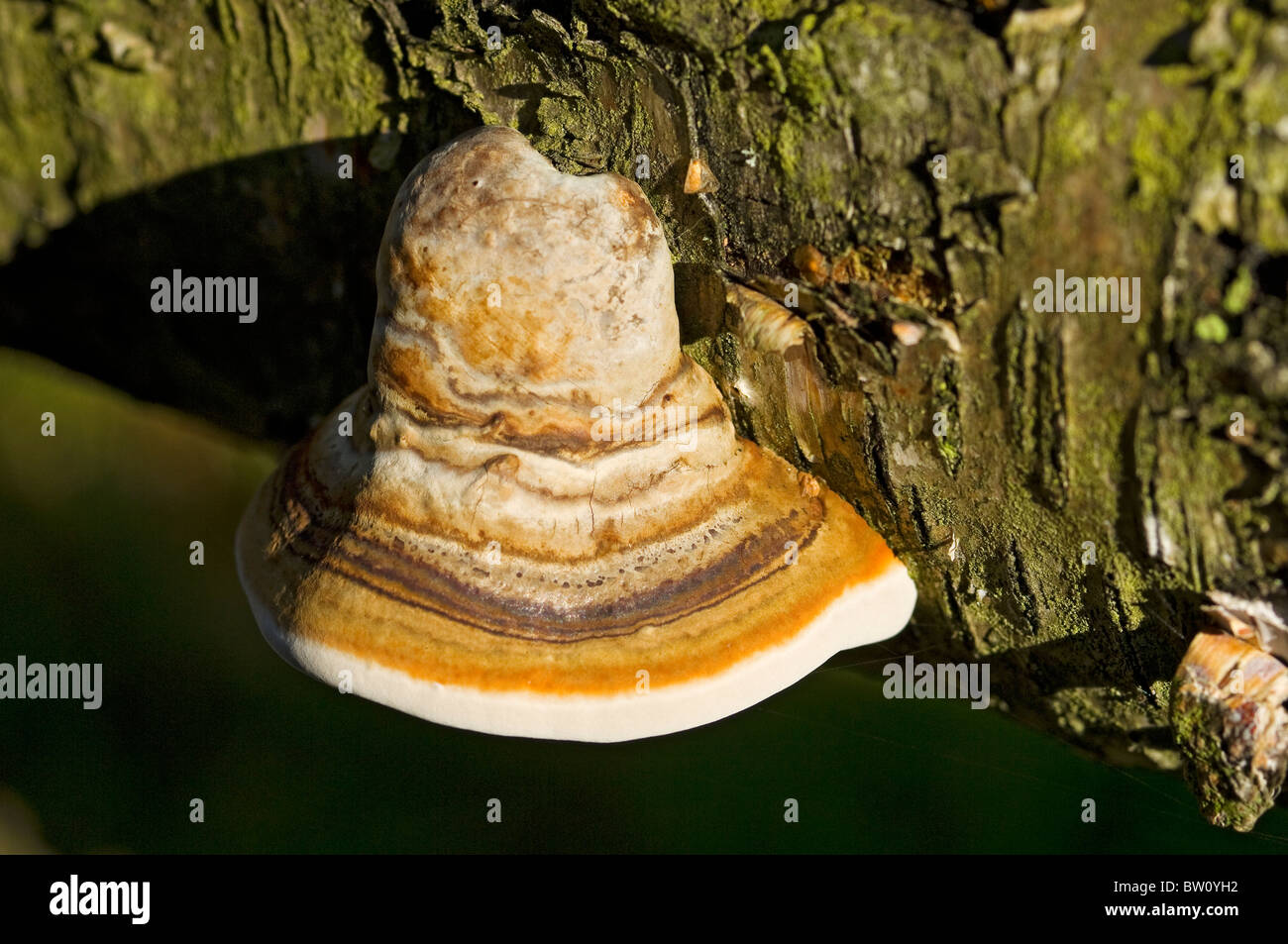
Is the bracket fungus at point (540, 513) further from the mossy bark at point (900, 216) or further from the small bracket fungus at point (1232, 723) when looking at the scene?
the small bracket fungus at point (1232, 723)

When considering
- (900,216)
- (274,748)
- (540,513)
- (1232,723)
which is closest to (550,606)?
(540,513)

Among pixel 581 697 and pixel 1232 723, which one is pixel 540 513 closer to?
pixel 581 697

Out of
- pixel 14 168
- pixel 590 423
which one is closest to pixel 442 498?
pixel 590 423

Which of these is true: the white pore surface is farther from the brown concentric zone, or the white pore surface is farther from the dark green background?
the dark green background

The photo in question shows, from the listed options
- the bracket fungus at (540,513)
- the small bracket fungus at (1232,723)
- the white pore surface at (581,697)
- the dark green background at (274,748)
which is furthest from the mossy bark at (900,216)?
the dark green background at (274,748)

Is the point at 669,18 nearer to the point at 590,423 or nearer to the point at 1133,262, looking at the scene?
the point at 590,423

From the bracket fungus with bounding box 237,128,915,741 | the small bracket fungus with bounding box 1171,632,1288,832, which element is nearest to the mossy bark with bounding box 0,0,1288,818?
the small bracket fungus with bounding box 1171,632,1288,832
